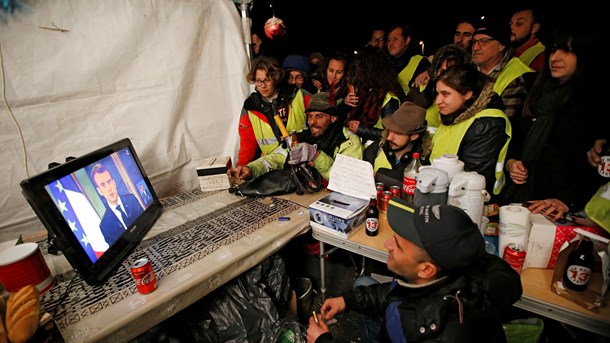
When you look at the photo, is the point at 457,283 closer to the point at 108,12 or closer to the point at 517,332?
the point at 517,332

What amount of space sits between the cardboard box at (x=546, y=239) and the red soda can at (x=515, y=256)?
0.28ft

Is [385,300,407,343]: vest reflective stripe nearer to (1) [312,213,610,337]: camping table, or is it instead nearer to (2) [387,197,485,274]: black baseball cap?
(2) [387,197,485,274]: black baseball cap

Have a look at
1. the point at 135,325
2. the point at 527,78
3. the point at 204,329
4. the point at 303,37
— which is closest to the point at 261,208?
the point at 204,329

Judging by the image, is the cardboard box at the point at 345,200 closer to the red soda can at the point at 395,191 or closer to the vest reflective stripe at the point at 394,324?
the red soda can at the point at 395,191

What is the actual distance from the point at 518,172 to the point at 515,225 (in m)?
0.92

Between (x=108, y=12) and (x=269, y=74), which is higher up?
(x=108, y=12)

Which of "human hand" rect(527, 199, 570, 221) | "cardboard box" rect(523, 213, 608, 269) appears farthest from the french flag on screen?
"human hand" rect(527, 199, 570, 221)

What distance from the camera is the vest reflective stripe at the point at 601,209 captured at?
1253 millimetres

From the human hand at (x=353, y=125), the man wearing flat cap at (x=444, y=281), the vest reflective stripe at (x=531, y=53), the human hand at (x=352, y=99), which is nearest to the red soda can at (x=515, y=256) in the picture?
the man wearing flat cap at (x=444, y=281)

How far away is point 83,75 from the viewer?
1.96 m

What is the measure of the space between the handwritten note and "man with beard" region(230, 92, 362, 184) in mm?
291

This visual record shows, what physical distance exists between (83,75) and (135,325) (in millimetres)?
1725

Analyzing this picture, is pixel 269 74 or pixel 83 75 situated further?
pixel 269 74

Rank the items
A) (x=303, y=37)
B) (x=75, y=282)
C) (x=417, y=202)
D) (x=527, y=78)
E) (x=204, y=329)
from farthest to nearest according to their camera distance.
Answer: (x=303, y=37) → (x=527, y=78) → (x=204, y=329) → (x=417, y=202) → (x=75, y=282)
